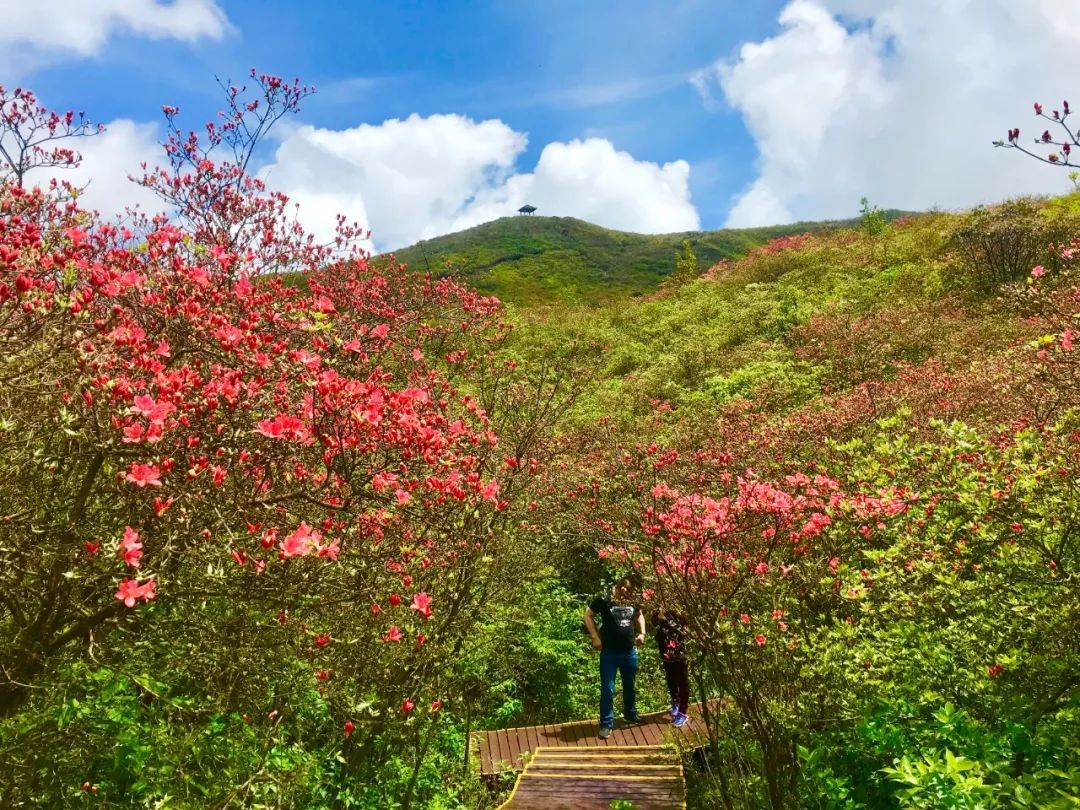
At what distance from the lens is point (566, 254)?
67062 millimetres

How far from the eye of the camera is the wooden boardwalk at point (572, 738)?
20.9ft

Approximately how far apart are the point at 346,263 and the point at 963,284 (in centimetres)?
1675

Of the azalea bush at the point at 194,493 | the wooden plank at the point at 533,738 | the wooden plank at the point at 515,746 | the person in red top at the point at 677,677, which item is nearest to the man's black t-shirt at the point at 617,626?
the person in red top at the point at 677,677

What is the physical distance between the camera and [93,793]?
124 inches

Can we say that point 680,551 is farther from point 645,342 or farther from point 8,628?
point 645,342

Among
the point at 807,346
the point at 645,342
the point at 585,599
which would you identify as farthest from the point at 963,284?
the point at 585,599

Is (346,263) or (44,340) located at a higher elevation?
(346,263)

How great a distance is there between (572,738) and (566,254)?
2508 inches

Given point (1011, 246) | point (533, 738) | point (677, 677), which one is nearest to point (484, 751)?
point (533, 738)

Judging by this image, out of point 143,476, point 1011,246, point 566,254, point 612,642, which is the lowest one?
point 612,642

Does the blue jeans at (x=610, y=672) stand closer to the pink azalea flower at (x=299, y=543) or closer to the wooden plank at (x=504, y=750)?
the wooden plank at (x=504, y=750)

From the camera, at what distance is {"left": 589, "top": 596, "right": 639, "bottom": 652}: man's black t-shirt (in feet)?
21.5

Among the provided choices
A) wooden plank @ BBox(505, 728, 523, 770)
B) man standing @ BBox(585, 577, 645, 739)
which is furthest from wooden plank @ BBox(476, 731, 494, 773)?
man standing @ BBox(585, 577, 645, 739)

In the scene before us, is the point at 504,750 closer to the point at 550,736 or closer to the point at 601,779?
the point at 550,736
